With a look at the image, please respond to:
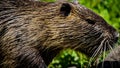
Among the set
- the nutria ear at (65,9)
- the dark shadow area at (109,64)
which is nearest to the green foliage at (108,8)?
the dark shadow area at (109,64)

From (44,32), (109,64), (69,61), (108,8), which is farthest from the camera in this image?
(108,8)

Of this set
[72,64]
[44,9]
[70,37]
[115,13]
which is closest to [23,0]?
[44,9]

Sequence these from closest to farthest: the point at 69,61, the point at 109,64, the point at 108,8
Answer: the point at 109,64, the point at 69,61, the point at 108,8

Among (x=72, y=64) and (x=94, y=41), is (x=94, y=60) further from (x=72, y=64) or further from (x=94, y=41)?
(x=72, y=64)

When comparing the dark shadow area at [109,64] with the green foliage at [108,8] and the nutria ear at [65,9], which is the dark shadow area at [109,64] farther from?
the green foliage at [108,8]

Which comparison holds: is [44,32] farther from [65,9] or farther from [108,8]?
[108,8]

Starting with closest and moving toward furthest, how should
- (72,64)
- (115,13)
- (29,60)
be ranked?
(29,60) < (72,64) < (115,13)

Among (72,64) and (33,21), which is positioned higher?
(33,21)

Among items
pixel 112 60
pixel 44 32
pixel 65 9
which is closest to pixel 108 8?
pixel 112 60
